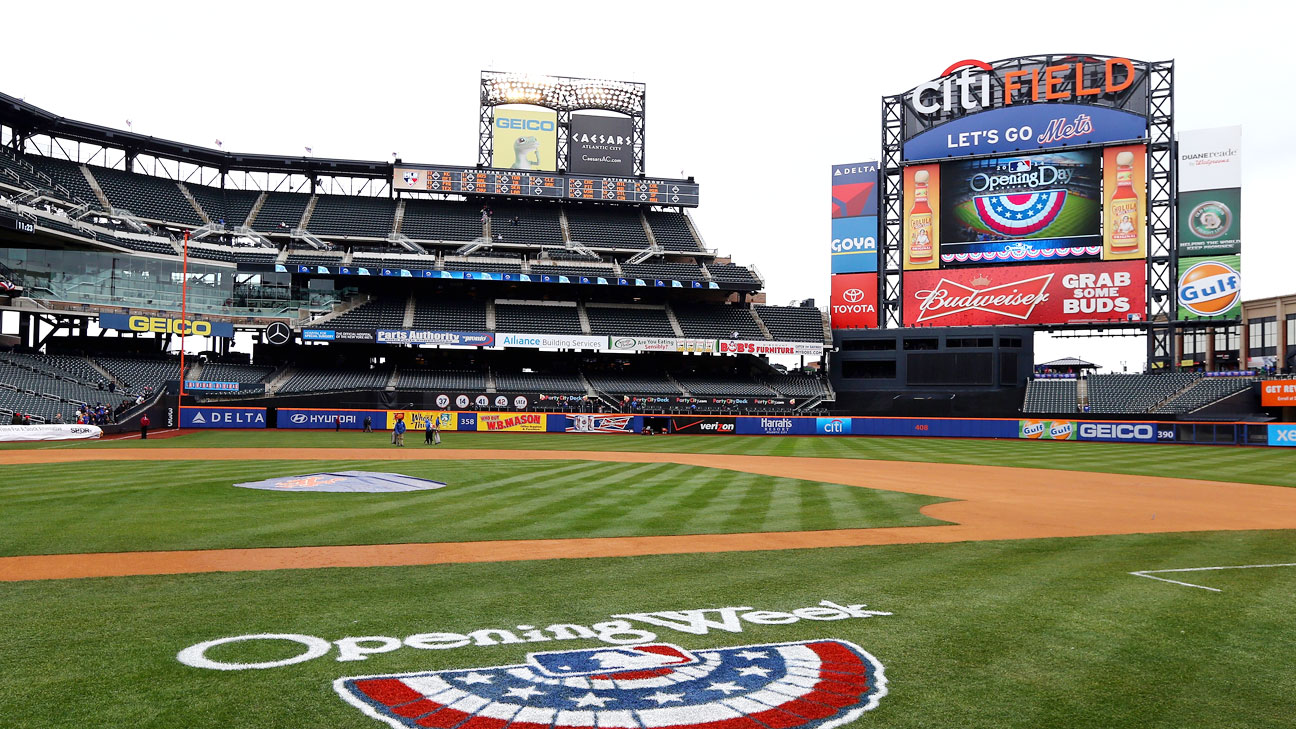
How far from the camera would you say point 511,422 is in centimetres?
4759

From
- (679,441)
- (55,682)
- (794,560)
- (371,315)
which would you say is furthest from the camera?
(371,315)

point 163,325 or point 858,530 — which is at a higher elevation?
point 163,325

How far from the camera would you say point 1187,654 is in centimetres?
623

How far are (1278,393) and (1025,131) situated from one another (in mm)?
22977

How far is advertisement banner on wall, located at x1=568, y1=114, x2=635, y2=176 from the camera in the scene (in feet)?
231

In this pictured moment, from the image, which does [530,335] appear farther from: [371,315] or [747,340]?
[747,340]

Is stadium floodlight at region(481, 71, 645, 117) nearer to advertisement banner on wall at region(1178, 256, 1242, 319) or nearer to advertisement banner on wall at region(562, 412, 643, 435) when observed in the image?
advertisement banner on wall at region(562, 412, 643, 435)

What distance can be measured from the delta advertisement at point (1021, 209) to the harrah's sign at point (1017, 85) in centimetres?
440

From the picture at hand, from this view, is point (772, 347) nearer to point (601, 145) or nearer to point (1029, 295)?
point (1029, 295)

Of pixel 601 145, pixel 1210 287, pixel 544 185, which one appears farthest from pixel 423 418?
pixel 1210 287

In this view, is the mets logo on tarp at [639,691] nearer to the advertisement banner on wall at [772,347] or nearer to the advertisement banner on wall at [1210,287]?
the advertisement banner on wall at [772,347]

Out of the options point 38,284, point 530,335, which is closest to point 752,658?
point 530,335

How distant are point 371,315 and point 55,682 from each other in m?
54.9

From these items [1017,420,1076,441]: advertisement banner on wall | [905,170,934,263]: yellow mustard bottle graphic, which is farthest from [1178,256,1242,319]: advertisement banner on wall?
[905,170,934,263]: yellow mustard bottle graphic
